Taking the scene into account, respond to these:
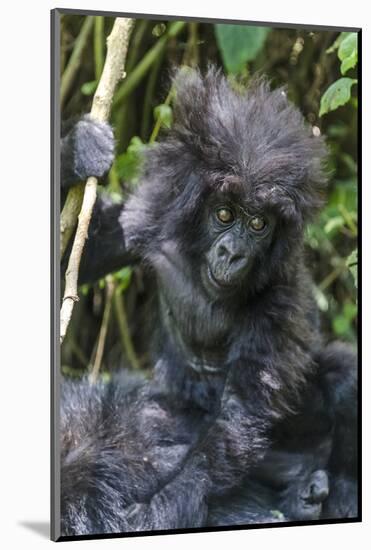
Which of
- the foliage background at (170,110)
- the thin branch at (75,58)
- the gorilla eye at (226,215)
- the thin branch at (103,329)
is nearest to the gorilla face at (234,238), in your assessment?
the gorilla eye at (226,215)

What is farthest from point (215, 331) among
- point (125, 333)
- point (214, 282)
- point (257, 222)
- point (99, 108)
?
point (125, 333)

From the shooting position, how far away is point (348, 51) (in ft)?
14.0

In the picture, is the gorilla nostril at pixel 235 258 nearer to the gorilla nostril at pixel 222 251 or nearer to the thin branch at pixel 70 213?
the gorilla nostril at pixel 222 251

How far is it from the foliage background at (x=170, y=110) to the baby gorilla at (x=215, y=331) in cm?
21

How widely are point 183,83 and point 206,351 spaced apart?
107 centimetres

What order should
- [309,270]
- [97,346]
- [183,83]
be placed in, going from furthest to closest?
[97,346]
[309,270]
[183,83]

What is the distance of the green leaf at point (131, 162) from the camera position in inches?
176

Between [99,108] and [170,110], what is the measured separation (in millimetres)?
552

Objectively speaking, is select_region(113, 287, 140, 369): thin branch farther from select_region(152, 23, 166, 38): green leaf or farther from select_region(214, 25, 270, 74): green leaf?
select_region(214, 25, 270, 74): green leaf

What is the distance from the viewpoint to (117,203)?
4445mm

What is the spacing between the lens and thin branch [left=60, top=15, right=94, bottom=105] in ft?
14.4

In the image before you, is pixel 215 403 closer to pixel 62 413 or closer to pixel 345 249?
pixel 62 413

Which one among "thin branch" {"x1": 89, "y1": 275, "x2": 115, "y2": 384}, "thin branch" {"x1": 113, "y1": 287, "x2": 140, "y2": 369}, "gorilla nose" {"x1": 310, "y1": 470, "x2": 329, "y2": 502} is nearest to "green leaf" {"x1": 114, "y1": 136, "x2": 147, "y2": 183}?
"thin branch" {"x1": 89, "y1": 275, "x2": 115, "y2": 384}

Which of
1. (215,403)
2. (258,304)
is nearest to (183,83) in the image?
(258,304)
